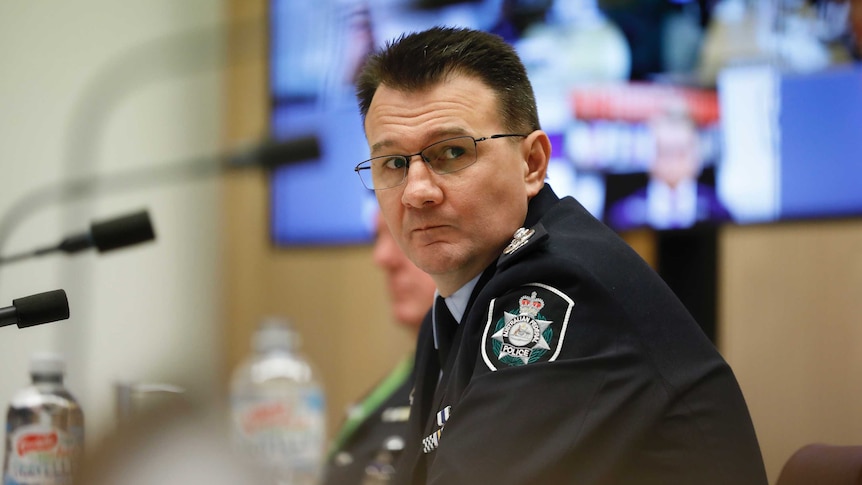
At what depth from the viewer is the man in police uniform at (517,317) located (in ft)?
3.40

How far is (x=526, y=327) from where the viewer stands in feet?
3.58

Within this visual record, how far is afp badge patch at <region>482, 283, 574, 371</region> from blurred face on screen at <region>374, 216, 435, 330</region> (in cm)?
121

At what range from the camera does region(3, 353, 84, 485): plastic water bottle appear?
1342 millimetres

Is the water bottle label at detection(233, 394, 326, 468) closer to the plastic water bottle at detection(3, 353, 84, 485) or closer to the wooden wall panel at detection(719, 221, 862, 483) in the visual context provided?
the plastic water bottle at detection(3, 353, 84, 485)

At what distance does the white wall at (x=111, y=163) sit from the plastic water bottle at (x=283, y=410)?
1.21 ft

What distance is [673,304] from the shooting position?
1.15 m

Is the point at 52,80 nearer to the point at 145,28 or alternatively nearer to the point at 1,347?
the point at 145,28

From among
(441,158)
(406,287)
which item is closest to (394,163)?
(441,158)

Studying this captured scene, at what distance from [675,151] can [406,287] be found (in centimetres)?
75

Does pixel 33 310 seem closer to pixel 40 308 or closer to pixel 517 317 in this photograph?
pixel 40 308

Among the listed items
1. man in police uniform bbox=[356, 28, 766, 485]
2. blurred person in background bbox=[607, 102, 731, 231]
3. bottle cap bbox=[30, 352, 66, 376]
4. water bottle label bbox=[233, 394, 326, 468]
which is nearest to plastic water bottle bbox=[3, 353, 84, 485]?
bottle cap bbox=[30, 352, 66, 376]

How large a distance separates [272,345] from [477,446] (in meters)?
1.88

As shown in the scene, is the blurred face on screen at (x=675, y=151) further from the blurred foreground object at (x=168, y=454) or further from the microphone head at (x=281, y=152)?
the blurred foreground object at (x=168, y=454)

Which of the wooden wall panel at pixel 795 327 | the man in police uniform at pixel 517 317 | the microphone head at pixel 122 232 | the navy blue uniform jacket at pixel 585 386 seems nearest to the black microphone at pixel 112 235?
the microphone head at pixel 122 232
